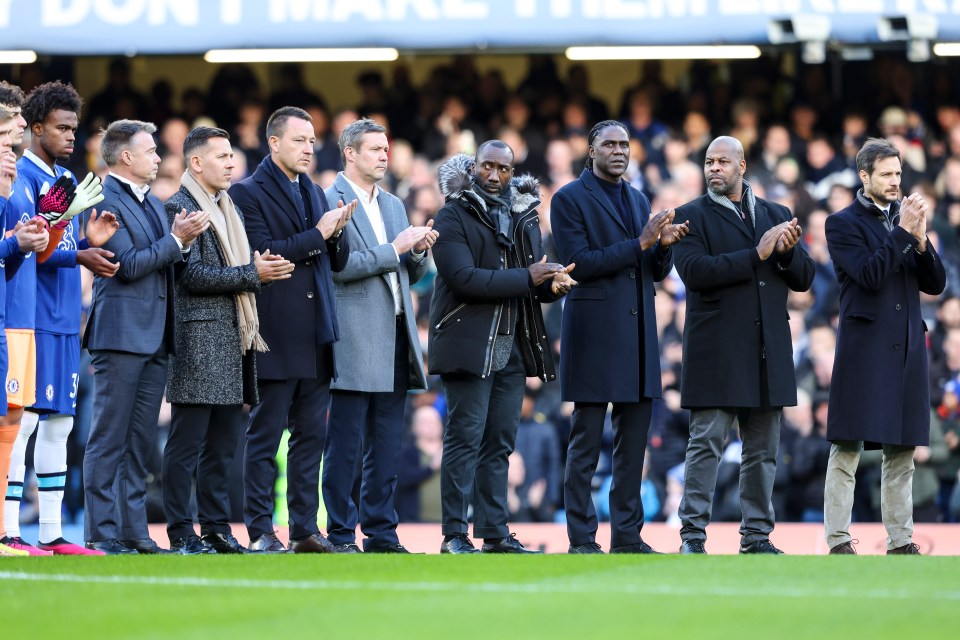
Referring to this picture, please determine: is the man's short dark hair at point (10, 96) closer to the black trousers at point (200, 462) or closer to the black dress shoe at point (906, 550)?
the black trousers at point (200, 462)

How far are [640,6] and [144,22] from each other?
14.2 ft

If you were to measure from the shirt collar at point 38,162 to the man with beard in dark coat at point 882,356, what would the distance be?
13.9 feet

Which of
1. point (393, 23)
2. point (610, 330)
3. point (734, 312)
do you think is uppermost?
point (393, 23)

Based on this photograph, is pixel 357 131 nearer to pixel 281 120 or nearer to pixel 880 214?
pixel 281 120

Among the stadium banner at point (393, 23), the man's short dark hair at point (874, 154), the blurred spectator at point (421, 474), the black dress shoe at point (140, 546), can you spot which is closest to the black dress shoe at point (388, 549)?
the black dress shoe at point (140, 546)

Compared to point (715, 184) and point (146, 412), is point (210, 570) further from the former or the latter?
point (715, 184)

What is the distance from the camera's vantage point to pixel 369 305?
28.5 feet

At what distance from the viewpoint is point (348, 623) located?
5148 mm

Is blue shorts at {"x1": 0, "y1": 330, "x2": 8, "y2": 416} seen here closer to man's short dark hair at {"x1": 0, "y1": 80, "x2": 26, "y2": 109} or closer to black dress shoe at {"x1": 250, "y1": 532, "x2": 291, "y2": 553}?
man's short dark hair at {"x1": 0, "y1": 80, "x2": 26, "y2": 109}

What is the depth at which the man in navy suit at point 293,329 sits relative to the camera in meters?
8.20

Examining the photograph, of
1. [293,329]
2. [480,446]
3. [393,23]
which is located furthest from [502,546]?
[393,23]

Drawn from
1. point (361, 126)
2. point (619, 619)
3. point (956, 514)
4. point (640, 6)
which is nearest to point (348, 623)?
point (619, 619)

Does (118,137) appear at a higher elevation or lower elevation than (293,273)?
higher

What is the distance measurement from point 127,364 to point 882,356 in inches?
160
